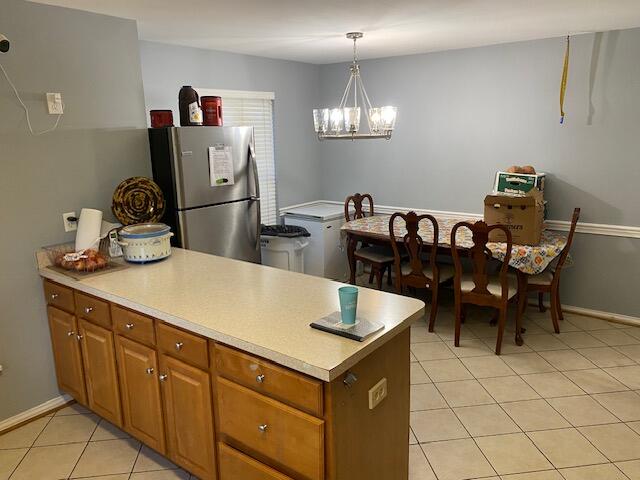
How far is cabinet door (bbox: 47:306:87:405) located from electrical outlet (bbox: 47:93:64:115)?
1.09 meters

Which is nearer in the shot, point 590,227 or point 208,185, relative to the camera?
point 208,185

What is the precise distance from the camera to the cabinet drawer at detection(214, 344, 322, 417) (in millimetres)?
1559

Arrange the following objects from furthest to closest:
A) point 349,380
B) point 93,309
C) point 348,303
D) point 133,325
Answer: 1. point 93,309
2. point 133,325
3. point 348,303
4. point 349,380

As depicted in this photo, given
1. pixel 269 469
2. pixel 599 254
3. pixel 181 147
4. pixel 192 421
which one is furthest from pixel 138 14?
pixel 599 254

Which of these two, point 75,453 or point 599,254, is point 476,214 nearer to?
point 599,254

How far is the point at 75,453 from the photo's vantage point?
2.46m

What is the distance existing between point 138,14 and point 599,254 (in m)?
3.81

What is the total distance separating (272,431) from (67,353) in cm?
159

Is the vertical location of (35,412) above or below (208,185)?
below

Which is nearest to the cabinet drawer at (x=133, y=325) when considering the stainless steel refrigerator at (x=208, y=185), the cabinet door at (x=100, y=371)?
the cabinet door at (x=100, y=371)

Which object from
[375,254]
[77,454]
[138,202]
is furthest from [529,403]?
[138,202]

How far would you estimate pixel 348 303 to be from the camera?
170cm

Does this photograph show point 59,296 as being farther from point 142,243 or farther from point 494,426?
point 494,426

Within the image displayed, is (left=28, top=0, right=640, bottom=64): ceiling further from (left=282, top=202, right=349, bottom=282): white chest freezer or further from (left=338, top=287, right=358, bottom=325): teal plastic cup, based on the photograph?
(left=338, top=287, right=358, bottom=325): teal plastic cup
